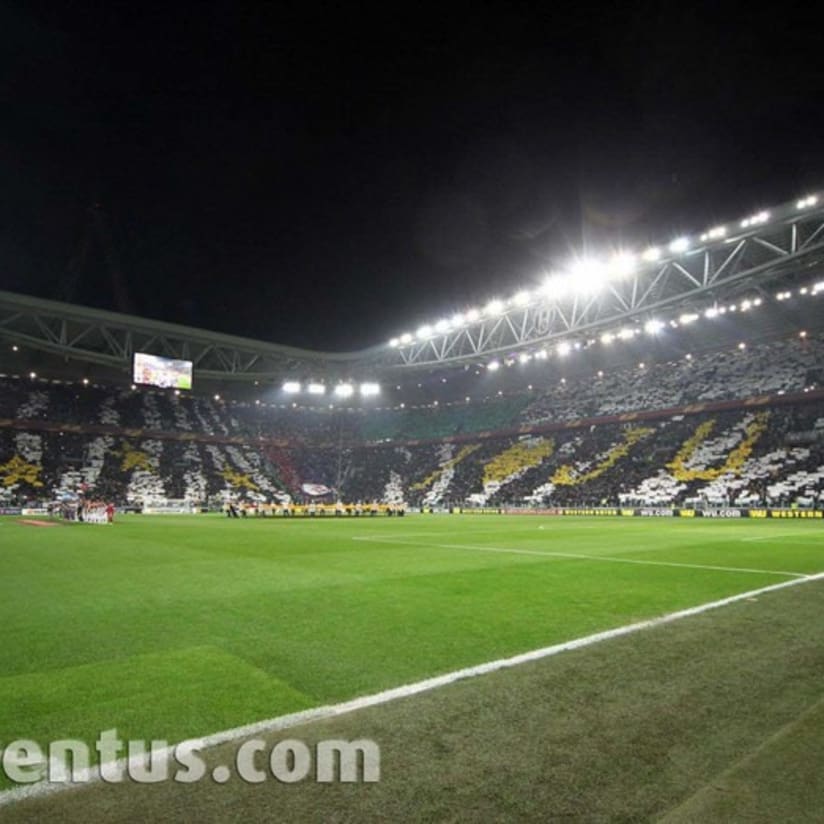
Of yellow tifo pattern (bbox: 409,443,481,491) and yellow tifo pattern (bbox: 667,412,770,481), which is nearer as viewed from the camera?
yellow tifo pattern (bbox: 667,412,770,481)

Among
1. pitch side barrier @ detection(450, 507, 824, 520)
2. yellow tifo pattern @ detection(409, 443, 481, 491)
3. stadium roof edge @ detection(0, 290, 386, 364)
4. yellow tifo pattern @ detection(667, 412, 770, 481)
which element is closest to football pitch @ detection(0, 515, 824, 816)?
pitch side barrier @ detection(450, 507, 824, 520)

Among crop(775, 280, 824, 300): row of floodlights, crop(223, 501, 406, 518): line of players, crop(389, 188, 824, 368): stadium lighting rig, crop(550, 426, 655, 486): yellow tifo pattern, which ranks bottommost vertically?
crop(223, 501, 406, 518): line of players

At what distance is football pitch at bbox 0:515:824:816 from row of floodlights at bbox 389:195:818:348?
16.8 metres

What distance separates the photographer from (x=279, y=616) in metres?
6.86

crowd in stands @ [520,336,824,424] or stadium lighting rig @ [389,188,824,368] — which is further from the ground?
stadium lighting rig @ [389,188,824,368]

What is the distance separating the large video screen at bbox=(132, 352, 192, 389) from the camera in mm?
41312

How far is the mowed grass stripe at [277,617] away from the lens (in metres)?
4.14

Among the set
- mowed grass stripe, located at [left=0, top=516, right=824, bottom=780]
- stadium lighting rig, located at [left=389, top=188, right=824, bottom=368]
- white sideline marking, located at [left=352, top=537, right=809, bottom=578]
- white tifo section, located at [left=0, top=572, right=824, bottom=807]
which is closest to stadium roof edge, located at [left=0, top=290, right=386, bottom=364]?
stadium lighting rig, located at [left=389, top=188, right=824, bottom=368]

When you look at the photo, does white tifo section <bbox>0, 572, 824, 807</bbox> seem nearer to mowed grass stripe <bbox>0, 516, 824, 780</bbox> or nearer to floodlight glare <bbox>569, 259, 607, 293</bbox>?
mowed grass stripe <bbox>0, 516, 824, 780</bbox>

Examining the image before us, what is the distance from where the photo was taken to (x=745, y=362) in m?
47.8

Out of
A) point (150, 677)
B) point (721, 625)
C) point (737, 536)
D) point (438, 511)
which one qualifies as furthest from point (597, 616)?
point (438, 511)

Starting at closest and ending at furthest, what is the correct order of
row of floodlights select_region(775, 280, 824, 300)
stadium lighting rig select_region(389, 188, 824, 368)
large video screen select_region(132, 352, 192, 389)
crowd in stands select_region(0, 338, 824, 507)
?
stadium lighting rig select_region(389, 188, 824, 368) < row of floodlights select_region(775, 280, 824, 300) < crowd in stands select_region(0, 338, 824, 507) < large video screen select_region(132, 352, 192, 389)

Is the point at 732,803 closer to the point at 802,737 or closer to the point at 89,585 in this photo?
the point at 802,737

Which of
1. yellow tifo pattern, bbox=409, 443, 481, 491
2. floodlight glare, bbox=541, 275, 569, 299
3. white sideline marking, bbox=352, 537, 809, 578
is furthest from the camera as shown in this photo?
yellow tifo pattern, bbox=409, 443, 481, 491
